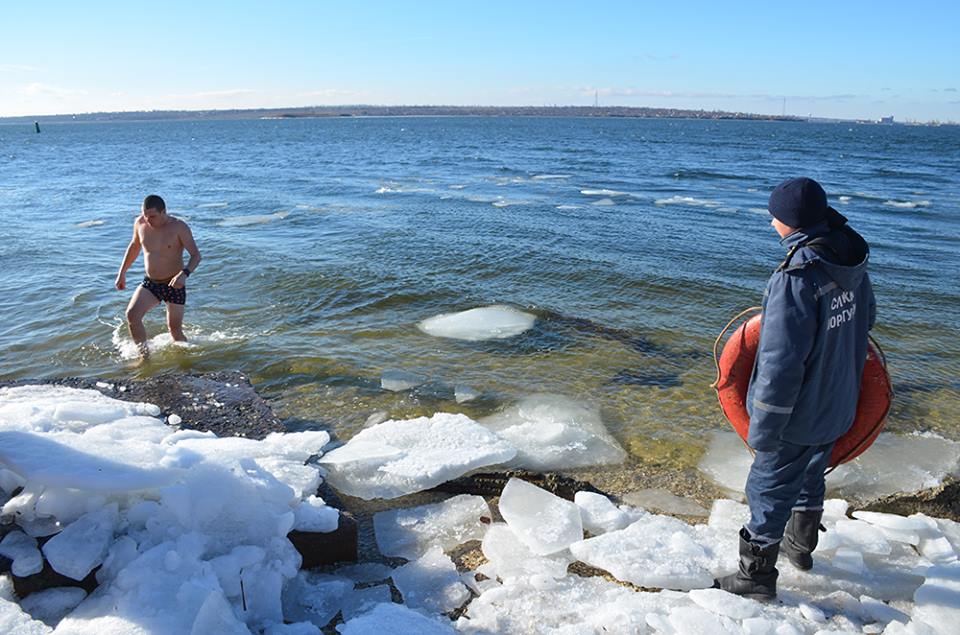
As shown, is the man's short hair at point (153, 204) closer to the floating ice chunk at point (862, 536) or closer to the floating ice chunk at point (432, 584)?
the floating ice chunk at point (432, 584)

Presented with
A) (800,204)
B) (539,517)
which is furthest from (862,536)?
(800,204)

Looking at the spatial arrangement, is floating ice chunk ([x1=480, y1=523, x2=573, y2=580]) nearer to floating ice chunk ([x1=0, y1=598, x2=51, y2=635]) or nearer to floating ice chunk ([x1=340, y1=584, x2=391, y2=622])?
floating ice chunk ([x1=340, y1=584, x2=391, y2=622])

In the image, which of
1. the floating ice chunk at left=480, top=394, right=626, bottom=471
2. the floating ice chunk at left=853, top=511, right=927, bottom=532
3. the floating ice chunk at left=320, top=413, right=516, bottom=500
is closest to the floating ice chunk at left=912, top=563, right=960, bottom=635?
the floating ice chunk at left=853, top=511, right=927, bottom=532

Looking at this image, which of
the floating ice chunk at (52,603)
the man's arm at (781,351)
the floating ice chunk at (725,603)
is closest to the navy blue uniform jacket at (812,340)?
the man's arm at (781,351)

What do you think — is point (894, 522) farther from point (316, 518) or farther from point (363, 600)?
point (316, 518)

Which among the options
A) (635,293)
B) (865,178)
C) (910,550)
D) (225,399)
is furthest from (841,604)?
(865,178)

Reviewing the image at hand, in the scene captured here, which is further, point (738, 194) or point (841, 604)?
point (738, 194)

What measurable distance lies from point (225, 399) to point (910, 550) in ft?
15.3

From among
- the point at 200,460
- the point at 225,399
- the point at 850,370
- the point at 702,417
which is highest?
the point at 850,370

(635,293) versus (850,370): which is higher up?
(850,370)

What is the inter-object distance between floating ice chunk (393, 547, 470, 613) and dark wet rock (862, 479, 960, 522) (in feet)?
8.84

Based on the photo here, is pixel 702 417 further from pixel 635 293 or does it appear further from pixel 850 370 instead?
pixel 635 293

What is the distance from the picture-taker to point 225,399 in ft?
17.2

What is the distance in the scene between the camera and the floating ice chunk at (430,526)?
3828mm
